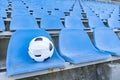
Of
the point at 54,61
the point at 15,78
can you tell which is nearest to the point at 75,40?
the point at 54,61

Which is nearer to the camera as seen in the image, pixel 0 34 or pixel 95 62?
pixel 95 62

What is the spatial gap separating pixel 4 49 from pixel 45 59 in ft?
1.73

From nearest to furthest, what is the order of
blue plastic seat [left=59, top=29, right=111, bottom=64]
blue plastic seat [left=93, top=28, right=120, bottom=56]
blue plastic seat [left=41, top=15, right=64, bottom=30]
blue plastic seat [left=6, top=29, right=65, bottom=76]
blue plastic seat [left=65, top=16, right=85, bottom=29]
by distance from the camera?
blue plastic seat [left=6, top=29, right=65, bottom=76]
blue plastic seat [left=59, top=29, right=111, bottom=64]
blue plastic seat [left=93, top=28, right=120, bottom=56]
blue plastic seat [left=41, top=15, right=64, bottom=30]
blue plastic seat [left=65, top=16, right=85, bottom=29]

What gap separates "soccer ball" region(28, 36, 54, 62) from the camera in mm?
1013

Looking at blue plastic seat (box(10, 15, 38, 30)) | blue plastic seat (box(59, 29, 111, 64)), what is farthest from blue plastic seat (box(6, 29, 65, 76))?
blue plastic seat (box(10, 15, 38, 30))

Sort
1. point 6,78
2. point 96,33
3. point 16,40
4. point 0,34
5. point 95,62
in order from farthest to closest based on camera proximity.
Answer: point 96,33
point 0,34
point 95,62
point 16,40
point 6,78

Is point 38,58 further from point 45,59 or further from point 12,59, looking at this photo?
point 12,59

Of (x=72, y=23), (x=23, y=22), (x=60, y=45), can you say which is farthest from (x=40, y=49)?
(x=72, y=23)

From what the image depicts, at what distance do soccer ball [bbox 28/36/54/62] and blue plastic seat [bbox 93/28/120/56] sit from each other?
2.14 ft

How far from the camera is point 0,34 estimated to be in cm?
139

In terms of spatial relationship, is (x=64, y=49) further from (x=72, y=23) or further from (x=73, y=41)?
(x=72, y=23)

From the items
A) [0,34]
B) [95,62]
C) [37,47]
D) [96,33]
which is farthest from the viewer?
[96,33]

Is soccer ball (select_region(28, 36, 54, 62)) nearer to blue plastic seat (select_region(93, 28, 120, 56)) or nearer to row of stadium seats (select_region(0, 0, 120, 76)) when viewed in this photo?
row of stadium seats (select_region(0, 0, 120, 76))

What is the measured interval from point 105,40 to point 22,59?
929 mm
